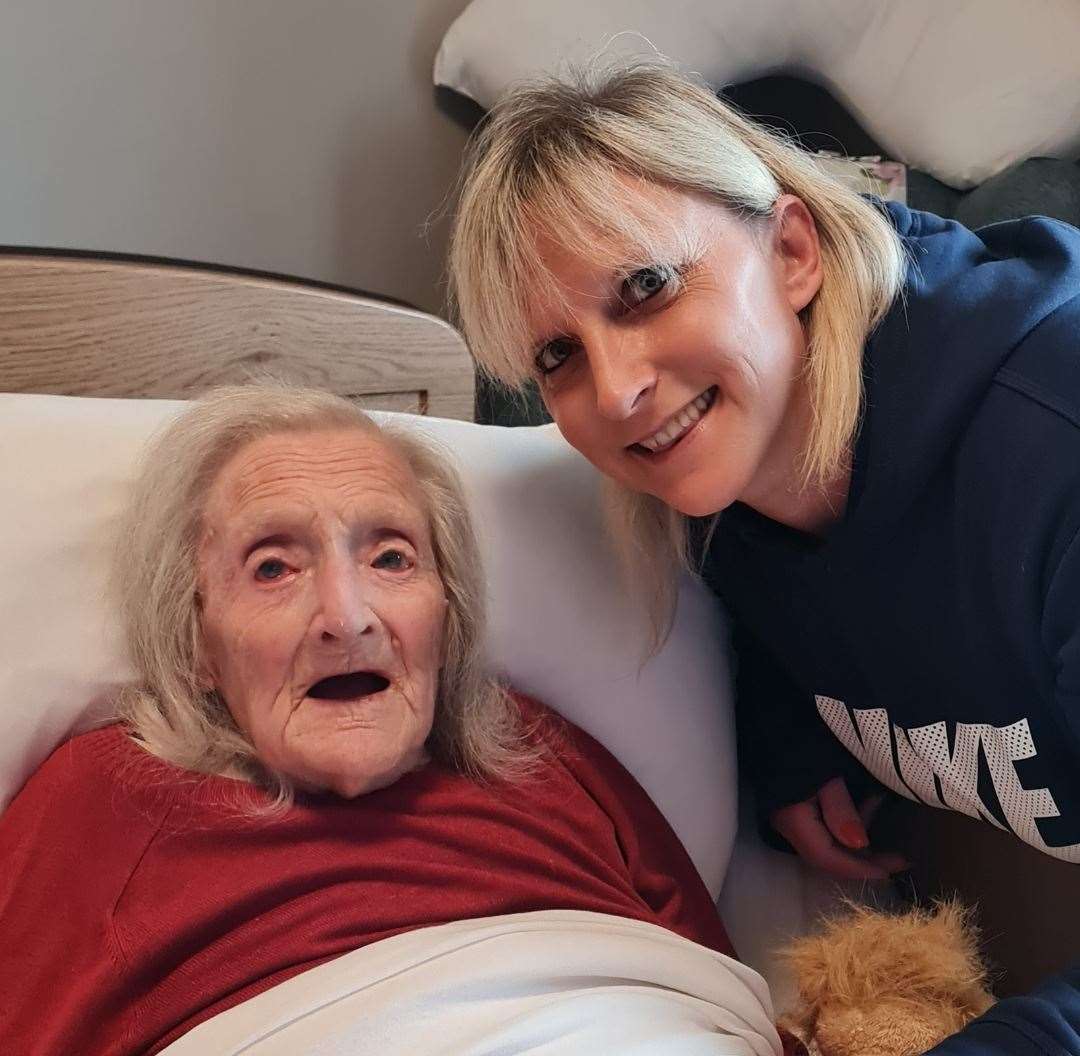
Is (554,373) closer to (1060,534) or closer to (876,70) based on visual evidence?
(1060,534)

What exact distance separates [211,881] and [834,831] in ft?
2.28

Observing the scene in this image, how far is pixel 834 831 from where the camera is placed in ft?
4.11

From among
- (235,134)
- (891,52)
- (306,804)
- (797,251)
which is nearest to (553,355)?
(797,251)

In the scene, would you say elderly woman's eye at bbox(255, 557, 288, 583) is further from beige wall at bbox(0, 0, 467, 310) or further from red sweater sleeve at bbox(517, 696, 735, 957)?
beige wall at bbox(0, 0, 467, 310)

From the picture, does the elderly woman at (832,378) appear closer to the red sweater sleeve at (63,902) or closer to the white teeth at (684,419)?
the white teeth at (684,419)

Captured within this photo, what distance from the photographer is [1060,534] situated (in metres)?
0.86

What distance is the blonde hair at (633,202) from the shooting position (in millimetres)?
924

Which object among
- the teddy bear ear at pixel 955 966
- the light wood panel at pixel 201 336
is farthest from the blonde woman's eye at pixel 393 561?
the teddy bear ear at pixel 955 966

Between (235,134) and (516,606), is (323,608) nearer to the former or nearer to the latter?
(516,606)

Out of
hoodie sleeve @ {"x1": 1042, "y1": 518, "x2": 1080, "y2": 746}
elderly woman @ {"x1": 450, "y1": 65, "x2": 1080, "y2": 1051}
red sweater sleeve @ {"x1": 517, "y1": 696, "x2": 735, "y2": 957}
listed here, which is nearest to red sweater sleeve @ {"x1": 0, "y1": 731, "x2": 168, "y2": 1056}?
red sweater sleeve @ {"x1": 517, "y1": 696, "x2": 735, "y2": 957}

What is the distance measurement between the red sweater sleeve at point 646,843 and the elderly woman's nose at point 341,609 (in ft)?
0.97

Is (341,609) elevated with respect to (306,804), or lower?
elevated

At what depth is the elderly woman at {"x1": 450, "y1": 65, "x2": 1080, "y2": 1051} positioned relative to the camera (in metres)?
0.90

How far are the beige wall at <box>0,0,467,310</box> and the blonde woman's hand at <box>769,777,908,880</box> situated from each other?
109cm
